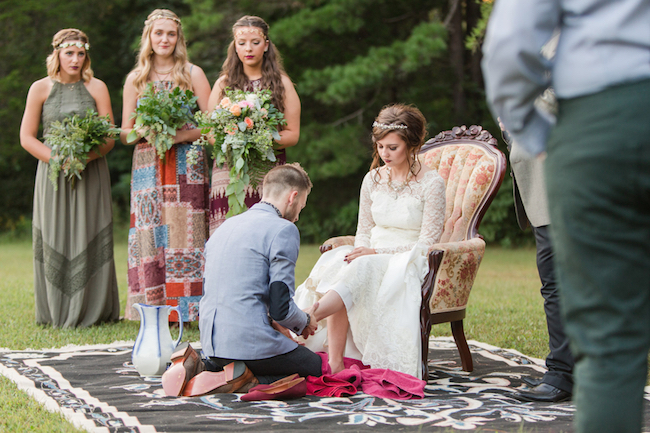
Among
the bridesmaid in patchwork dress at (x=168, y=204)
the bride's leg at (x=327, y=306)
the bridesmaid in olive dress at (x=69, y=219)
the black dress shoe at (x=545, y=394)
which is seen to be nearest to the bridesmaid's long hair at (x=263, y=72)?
the bridesmaid in patchwork dress at (x=168, y=204)

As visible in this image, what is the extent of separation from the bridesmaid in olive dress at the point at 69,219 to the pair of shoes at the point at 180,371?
6.94ft

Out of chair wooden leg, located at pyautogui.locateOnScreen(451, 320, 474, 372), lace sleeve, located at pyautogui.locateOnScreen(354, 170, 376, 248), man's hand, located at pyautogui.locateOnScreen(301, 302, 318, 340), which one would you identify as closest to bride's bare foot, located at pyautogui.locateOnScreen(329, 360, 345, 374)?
Result: man's hand, located at pyautogui.locateOnScreen(301, 302, 318, 340)

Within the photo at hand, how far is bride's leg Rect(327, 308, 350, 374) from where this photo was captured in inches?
135

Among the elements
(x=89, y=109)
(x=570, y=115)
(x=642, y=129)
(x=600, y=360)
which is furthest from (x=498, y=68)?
(x=89, y=109)

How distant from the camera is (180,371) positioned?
311 cm

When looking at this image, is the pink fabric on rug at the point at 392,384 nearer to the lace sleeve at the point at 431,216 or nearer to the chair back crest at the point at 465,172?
the lace sleeve at the point at 431,216

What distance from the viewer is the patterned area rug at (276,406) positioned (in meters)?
2.63

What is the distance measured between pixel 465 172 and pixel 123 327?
109 inches

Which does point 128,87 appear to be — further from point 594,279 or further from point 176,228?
point 594,279

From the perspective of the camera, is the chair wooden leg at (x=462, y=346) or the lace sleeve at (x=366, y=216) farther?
the lace sleeve at (x=366, y=216)

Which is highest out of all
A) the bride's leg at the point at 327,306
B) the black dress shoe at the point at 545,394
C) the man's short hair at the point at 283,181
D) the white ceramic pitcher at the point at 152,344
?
the man's short hair at the point at 283,181

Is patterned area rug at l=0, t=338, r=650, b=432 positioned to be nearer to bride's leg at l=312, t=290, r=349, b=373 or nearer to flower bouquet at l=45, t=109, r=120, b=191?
bride's leg at l=312, t=290, r=349, b=373

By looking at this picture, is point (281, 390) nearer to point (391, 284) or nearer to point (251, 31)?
point (391, 284)

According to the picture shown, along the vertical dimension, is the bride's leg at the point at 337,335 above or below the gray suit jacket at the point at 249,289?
below
